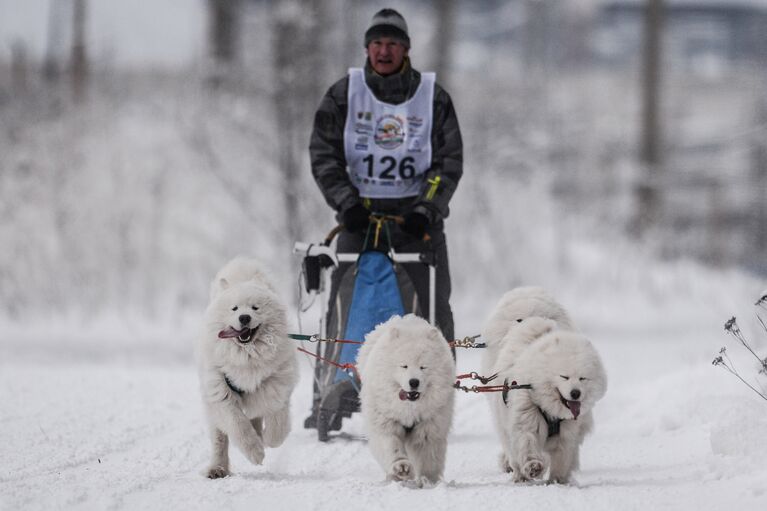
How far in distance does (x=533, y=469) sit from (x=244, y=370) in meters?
Result: 1.26

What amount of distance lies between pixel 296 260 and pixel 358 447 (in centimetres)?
667

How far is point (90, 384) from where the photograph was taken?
684 cm

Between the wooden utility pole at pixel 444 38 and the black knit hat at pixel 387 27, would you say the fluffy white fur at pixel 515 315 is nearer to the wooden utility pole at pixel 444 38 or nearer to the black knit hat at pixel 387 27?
the black knit hat at pixel 387 27

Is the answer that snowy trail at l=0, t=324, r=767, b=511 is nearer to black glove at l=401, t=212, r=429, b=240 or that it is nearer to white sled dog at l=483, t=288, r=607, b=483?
white sled dog at l=483, t=288, r=607, b=483

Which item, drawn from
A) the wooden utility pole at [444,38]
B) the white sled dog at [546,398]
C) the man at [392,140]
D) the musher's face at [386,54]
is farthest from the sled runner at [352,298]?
the wooden utility pole at [444,38]

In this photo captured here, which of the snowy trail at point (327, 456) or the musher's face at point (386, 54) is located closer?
the snowy trail at point (327, 456)

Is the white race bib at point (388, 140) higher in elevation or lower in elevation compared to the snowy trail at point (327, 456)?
higher

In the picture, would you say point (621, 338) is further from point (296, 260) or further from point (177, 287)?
point (177, 287)

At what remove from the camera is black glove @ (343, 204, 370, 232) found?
5.12 meters

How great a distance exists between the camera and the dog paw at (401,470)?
153 inches

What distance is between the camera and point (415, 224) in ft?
16.7

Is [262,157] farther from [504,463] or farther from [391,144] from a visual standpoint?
[504,463]

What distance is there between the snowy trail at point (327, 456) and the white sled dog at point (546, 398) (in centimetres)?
14

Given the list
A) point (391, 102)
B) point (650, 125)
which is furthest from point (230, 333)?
point (650, 125)
